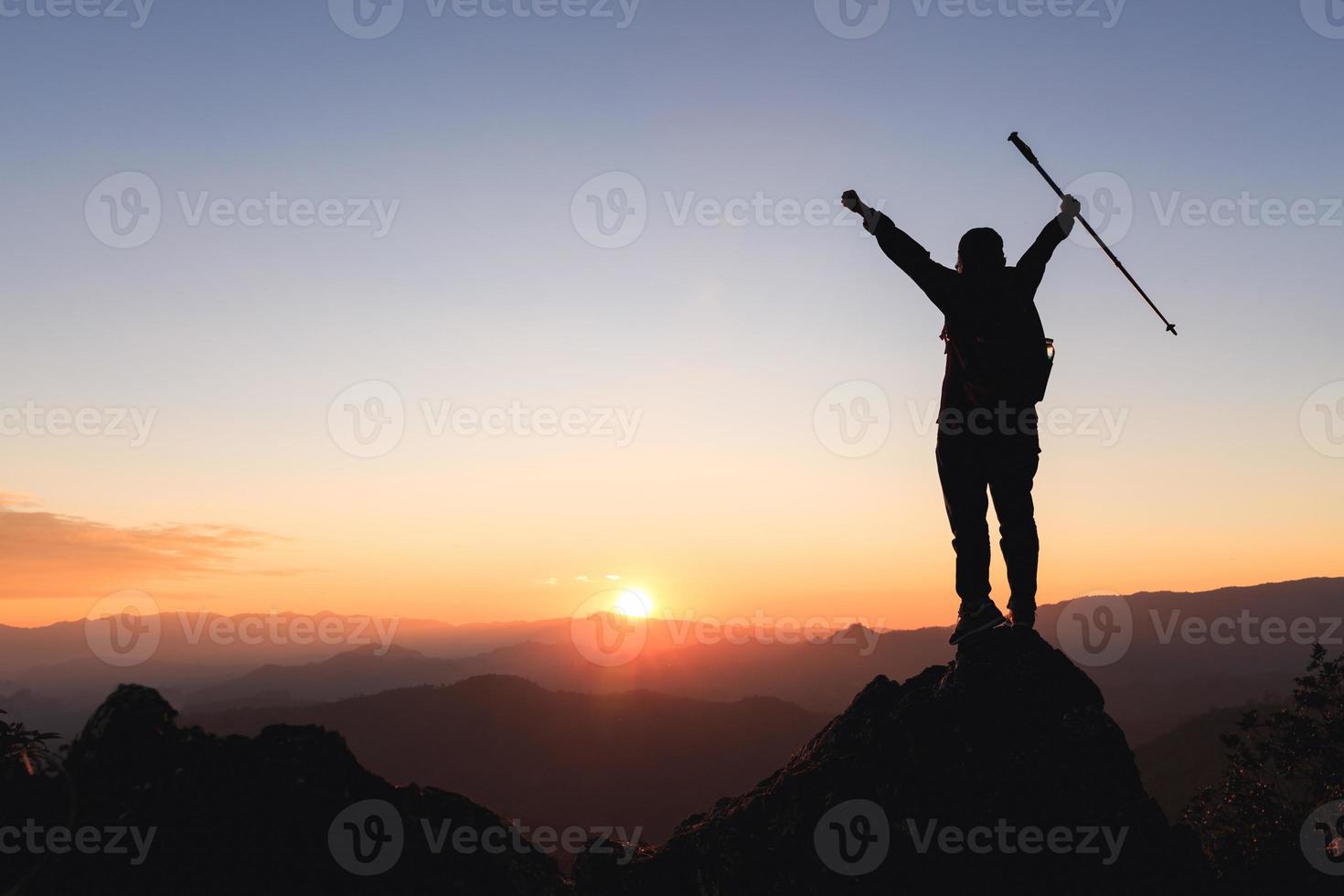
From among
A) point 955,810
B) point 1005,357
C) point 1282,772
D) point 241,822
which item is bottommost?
point 1282,772

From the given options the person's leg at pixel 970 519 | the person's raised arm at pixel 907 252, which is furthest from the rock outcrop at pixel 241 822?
the person's raised arm at pixel 907 252

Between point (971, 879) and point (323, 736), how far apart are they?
4829mm

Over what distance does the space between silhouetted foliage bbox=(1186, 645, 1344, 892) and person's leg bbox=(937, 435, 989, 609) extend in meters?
16.1

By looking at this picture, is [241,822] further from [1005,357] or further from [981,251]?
[981,251]

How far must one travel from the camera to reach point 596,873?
7090mm

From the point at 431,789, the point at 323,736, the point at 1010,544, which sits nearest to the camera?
the point at 323,736

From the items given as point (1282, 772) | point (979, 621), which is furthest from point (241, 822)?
point (1282, 772)

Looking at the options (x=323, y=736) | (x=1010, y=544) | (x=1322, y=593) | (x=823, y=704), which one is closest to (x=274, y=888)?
(x=323, y=736)

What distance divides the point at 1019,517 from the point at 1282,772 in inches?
789

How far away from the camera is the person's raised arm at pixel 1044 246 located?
7.79m

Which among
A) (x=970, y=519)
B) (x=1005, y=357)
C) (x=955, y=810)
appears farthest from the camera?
(x=970, y=519)

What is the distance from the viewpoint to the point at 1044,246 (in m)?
7.82

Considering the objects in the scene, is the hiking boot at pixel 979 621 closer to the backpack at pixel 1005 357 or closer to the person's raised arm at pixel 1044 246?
the backpack at pixel 1005 357

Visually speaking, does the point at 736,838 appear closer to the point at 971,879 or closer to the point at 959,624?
the point at 971,879
